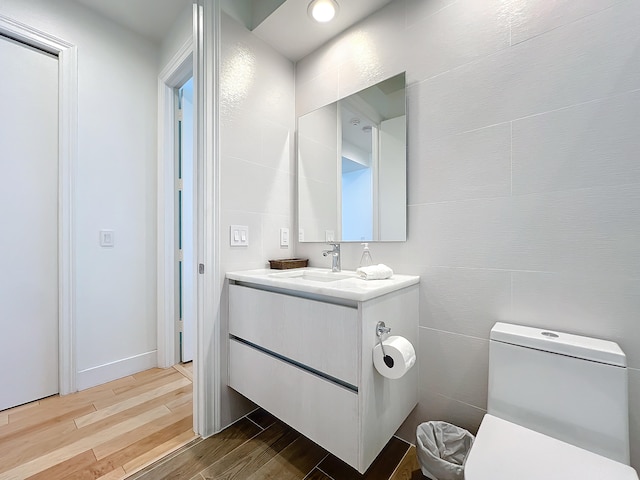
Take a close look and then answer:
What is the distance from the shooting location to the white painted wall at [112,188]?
6.10 ft

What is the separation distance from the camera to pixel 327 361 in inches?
41.5

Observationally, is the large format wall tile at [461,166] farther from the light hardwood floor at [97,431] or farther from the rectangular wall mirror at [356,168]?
the light hardwood floor at [97,431]

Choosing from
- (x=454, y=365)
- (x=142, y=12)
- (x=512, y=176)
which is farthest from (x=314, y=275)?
(x=142, y=12)

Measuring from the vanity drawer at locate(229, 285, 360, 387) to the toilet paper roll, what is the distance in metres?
0.09

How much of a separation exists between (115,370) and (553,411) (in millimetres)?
2529

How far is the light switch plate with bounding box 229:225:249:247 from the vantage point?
60.3 inches

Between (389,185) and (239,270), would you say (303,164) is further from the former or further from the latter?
(239,270)

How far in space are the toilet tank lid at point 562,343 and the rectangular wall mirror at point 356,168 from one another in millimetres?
584

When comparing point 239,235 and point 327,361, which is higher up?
point 239,235

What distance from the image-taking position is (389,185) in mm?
1446

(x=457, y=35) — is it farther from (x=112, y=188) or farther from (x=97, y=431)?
(x=97, y=431)

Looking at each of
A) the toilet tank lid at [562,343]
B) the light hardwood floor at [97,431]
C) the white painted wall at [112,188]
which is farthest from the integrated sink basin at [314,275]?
the white painted wall at [112,188]

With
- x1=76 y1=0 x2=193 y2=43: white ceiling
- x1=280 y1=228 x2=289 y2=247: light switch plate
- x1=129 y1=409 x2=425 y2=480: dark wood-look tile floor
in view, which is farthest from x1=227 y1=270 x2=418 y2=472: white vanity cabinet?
x1=76 y1=0 x2=193 y2=43: white ceiling

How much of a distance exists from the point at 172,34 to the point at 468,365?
2859 millimetres
